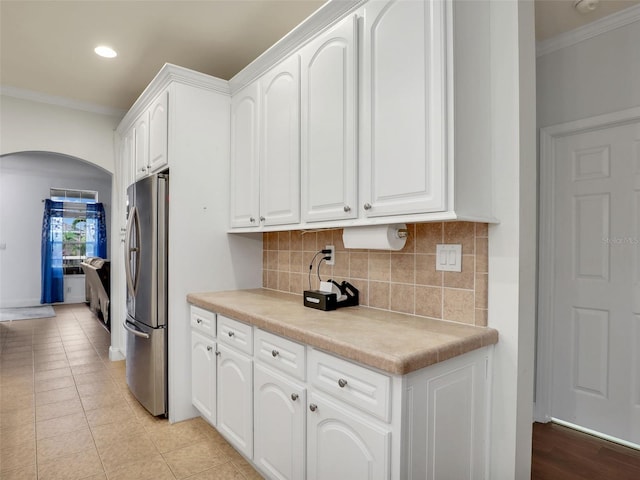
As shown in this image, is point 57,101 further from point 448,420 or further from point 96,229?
point 96,229

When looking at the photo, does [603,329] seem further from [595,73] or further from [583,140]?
[595,73]

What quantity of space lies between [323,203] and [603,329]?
196cm

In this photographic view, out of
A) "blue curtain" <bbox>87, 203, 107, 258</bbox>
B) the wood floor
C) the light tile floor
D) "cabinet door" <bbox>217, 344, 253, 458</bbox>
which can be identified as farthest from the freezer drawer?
"blue curtain" <bbox>87, 203, 107, 258</bbox>

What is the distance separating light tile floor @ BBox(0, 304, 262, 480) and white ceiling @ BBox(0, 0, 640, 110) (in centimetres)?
259

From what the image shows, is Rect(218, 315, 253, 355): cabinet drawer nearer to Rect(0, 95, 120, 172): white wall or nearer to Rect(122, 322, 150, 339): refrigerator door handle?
Rect(122, 322, 150, 339): refrigerator door handle

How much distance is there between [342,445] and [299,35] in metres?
1.98

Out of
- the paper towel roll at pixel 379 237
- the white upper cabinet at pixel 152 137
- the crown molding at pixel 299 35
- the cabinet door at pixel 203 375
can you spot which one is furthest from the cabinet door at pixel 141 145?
the paper towel roll at pixel 379 237

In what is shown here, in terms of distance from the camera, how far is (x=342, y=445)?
1.35 meters

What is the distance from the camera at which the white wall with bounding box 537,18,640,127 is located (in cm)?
219

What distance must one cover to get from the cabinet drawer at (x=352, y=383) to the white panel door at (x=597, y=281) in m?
1.92

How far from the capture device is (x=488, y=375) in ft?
4.99

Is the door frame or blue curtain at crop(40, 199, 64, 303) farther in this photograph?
blue curtain at crop(40, 199, 64, 303)

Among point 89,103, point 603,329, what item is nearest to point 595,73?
point 603,329

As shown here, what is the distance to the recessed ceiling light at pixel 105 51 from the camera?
2668 mm
